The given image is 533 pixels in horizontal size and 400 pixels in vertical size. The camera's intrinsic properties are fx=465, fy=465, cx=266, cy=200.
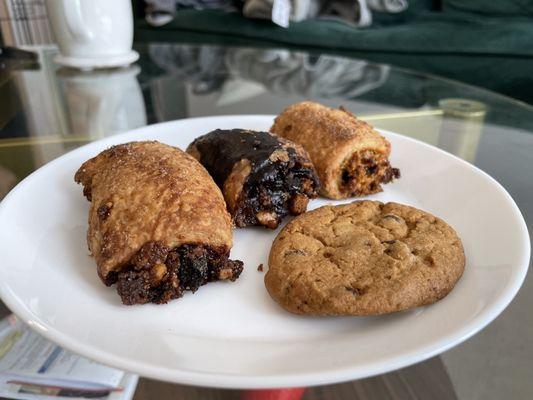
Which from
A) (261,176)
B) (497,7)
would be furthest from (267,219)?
(497,7)

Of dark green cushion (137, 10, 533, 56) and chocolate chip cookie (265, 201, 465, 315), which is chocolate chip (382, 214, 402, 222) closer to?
chocolate chip cookie (265, 201, 465, 315)

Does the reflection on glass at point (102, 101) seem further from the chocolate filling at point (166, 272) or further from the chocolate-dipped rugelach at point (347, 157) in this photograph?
the chocolate filling at point (166, 272)

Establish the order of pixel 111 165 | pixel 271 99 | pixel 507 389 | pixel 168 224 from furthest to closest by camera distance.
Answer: pixel 271 99 < pixel 111 165 < pixel 168 224 < pixel 507 389

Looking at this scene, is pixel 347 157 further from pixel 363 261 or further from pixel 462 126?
pixel 462 126

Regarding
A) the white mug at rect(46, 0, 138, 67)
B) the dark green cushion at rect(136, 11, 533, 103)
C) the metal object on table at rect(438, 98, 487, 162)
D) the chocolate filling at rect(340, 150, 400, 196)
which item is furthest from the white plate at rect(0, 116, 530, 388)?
the dark green cushion at rect(136, 11, 533, 103)

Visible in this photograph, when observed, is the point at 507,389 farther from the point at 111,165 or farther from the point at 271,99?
the point at 271,99

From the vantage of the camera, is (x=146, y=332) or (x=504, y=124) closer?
(x=146, y=332)

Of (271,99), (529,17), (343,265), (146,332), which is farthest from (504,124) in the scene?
(529,17)
